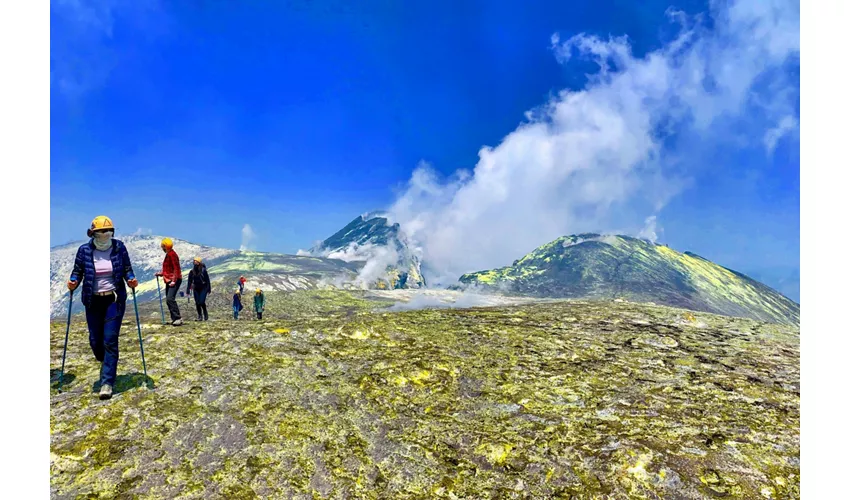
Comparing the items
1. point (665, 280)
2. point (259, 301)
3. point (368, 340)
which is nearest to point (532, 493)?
point (368, 340)

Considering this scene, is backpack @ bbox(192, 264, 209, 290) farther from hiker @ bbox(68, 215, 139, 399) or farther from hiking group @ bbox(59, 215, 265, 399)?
hiker @ bbox(68, 215, 139, 399)

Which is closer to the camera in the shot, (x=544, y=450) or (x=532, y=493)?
(x=532, y=493)

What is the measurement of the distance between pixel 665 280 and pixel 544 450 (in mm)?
102570

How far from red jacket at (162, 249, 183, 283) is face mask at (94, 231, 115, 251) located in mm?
8858

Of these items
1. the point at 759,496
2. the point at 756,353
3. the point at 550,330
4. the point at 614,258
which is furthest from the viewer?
the point at 614,258

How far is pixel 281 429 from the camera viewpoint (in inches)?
311

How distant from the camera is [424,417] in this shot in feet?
28.3

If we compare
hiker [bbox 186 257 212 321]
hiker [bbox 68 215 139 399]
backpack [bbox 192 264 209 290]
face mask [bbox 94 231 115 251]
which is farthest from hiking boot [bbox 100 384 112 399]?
backpack [bbox 192 264 209 290]

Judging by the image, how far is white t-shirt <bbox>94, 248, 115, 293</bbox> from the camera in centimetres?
951

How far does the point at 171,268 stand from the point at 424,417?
49.9ft

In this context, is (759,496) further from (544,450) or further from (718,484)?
(544,450)

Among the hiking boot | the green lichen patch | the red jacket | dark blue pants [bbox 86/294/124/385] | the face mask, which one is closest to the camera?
the green lichen patch

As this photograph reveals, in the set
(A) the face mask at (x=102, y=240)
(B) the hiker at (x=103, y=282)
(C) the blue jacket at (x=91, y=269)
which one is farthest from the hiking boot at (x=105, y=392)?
(A) the face mask at (x=102, y=240)

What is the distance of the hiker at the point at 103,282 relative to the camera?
30.6ft
